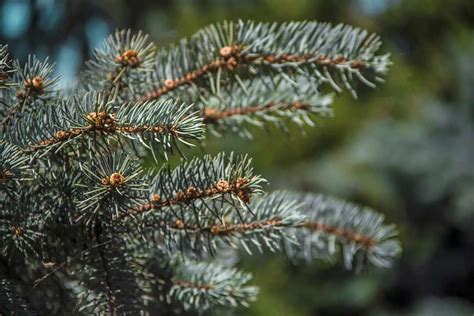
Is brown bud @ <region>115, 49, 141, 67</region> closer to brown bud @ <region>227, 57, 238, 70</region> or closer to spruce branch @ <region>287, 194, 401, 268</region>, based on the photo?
brown bud @ <region>227, 57, 238, 70</region>

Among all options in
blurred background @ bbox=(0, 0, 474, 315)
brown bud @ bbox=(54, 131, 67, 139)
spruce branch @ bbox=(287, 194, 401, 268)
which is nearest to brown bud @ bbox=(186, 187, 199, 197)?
brown bud @ bbox=(54, 131, 67, 139)

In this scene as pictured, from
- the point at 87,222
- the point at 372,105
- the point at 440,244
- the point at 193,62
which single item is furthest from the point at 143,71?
the point at 372,105

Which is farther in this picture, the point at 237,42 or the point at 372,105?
the point at 372,105

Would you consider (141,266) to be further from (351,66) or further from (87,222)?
(351,66)

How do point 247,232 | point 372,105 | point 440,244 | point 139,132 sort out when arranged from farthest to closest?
point 372,105
point 440,244
point 247,232
point 139,132

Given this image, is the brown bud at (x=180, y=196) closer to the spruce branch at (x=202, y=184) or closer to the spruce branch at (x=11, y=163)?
the spruce branch at (x=202, y=184)

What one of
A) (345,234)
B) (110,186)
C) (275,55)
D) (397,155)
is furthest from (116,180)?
(397,155)

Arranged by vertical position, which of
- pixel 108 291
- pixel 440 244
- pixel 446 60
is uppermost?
pixel 446 60
